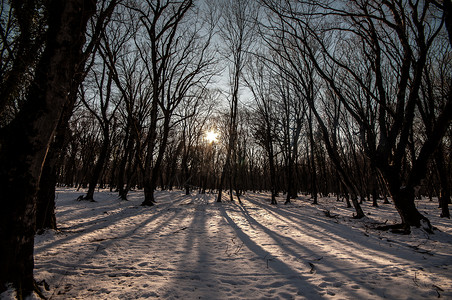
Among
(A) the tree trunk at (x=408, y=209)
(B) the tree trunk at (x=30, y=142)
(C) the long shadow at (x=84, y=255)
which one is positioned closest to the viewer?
(B) the tree trunk at (x=30, y=142)

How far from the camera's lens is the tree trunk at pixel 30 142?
196 cm

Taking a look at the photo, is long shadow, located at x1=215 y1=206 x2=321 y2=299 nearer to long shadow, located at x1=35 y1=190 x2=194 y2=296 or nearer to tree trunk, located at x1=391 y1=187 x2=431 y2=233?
long shadow, located at x1=35 y1=190 x2=194 y2=296

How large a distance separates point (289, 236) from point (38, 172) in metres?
5.53

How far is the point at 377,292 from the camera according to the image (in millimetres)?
2475

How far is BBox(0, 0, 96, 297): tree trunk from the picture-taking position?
1.96m

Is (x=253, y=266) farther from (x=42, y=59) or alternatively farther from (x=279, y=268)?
(x=42, y=59)

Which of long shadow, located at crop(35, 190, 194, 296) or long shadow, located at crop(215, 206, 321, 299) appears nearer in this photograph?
long shadow, located at crop(215, 206, 321, 299)

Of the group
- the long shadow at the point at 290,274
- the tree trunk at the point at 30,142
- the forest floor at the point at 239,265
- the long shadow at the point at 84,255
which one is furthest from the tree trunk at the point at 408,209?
the tree trunk at the point at 30,142

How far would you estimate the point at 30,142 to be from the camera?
2084 millimetres

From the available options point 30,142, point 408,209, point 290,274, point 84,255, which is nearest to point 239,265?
point 290,274

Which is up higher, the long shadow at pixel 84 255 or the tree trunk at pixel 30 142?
the tree trunk at pixel 30 142

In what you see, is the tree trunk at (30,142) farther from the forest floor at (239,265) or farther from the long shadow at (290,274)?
the long shadow at (290,274)

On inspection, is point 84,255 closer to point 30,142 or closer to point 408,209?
point 30,142

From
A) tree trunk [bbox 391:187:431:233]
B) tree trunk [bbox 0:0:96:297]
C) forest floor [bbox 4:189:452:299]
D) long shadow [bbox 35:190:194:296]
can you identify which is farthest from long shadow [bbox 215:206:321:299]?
tree trunk [bbox 391:187:431:233]
